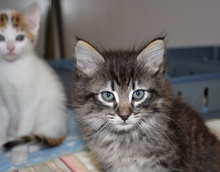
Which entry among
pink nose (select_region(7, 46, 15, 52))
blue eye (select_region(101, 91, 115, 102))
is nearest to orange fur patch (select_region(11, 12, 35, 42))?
pink nose (select_region(7, 46, 15, 52))

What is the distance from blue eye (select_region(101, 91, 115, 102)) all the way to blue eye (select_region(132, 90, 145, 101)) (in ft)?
0.32

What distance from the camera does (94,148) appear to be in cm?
160

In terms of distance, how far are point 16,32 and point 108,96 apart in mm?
1109

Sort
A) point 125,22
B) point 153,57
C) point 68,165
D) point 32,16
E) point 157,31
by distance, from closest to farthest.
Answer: point 153,57
point 68,165
point 32,16
point 157,31
point 125,22

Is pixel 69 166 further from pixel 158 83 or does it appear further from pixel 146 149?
pixel 158 83

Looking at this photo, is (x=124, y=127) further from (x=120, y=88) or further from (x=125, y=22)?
(x=125, y=22)

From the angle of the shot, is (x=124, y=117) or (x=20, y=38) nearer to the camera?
(x=124, y=117)

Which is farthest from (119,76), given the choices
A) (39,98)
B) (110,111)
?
(39,98)

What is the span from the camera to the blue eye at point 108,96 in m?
1.44

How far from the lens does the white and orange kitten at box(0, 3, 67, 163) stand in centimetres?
221

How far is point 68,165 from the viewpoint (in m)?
1.94

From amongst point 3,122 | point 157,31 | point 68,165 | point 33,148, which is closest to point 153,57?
point 68,165

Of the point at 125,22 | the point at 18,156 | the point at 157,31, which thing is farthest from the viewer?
the point at 125,22

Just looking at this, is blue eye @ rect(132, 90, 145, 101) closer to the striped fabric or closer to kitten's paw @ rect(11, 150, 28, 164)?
the striped fabric
